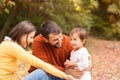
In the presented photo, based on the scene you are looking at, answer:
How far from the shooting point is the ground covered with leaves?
8.86 m

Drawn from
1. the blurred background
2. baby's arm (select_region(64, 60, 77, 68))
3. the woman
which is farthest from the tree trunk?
the woman

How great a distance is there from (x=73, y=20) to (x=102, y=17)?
5.54 meters

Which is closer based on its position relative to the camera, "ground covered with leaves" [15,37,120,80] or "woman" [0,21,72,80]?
"woman" [0,21,72,80]

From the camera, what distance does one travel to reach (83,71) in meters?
5.17

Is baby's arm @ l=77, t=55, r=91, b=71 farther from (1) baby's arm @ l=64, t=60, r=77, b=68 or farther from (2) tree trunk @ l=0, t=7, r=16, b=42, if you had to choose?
(2) tree trunk @ l=0, t=7, r=16, b=42

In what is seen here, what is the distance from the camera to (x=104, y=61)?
11.4m

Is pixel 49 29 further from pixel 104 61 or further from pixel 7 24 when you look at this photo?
pixel 7 24

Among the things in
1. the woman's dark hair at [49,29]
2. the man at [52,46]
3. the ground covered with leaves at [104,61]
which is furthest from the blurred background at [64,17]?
the woman's dark hair at [49,29]

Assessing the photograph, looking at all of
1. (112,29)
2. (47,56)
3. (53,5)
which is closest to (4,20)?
(53,5)

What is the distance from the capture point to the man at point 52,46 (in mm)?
5029

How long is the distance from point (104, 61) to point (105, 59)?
478mm

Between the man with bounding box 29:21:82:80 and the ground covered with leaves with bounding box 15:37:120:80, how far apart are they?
9.35 feet

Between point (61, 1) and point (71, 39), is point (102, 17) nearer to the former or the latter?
point (61, 1)

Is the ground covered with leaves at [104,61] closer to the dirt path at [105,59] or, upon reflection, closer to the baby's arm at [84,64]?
the dirt path at [105,59]
